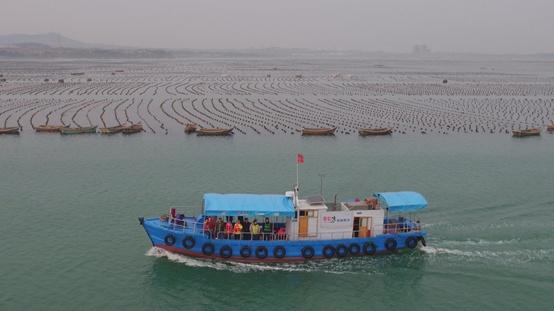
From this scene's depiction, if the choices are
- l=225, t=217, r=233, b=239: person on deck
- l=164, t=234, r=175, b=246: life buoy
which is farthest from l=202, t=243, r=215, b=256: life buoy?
l=164, t=234, r=175, b=246: life buoy

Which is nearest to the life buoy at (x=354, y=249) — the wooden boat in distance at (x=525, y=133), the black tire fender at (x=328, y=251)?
the black tire fender at (x=328, y=251)

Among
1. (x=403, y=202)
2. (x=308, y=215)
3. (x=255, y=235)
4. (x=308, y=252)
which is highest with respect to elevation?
(x=403, y=202)

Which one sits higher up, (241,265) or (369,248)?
(369,248)

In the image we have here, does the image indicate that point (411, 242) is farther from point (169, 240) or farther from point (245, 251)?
point (169, 240)

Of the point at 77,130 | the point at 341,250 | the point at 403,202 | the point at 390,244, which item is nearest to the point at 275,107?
the point at 77,130

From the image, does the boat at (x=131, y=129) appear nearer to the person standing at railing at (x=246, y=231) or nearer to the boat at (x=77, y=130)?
the boat at (x=77, y=130)

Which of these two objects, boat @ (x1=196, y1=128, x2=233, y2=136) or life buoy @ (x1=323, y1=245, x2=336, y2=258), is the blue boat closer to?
life buoy @ (x1=323, y1=245, x2=336, y2=258)

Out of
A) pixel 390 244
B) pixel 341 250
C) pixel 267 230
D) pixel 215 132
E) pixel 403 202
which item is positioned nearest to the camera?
pixel 341 250

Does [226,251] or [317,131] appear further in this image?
[317,131]
